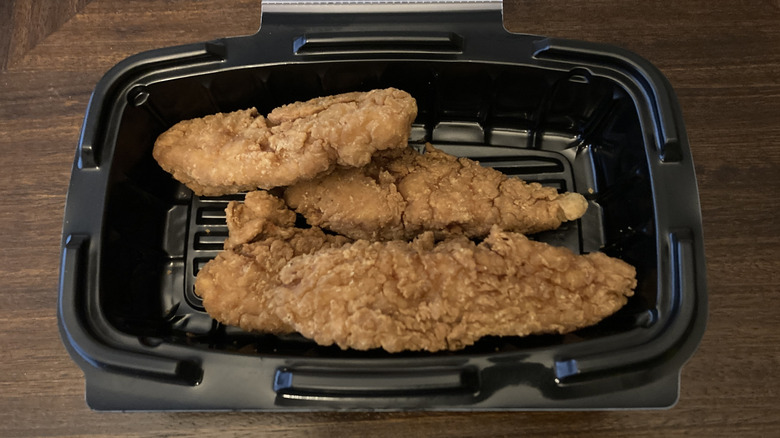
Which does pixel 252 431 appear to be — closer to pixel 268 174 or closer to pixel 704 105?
pixel 268 174

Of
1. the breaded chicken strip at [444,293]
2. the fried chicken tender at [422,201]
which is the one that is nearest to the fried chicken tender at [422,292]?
the breaded chicken strip at [444,293]

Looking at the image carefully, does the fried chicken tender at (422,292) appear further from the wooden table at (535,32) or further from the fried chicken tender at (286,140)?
the wooden table at (535,32)

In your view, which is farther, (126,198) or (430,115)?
(430,115)

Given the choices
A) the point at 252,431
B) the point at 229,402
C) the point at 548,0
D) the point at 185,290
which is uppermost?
the point at 548,0

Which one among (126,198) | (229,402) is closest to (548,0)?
(126,198)

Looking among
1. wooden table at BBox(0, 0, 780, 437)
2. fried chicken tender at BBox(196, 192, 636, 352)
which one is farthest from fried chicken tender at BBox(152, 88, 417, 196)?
wooden table at BBox(0, 0, 780, 437)

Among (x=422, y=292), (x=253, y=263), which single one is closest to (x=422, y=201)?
(x=422, y=292)

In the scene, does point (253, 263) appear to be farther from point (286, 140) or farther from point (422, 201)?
point (422, 201)
